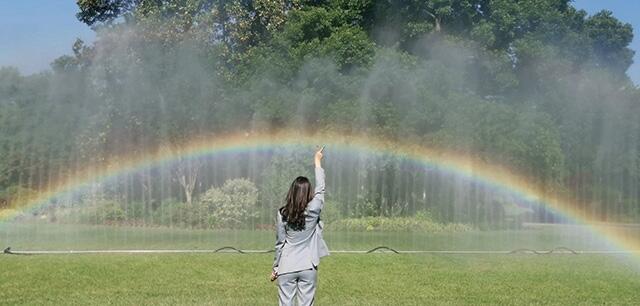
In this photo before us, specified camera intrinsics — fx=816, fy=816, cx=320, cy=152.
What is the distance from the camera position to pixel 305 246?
7707mm

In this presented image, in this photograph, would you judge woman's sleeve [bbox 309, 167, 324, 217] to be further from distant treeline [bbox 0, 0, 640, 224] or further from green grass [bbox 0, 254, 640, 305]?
distant treeline [bbox 0, 0, 640, 224]

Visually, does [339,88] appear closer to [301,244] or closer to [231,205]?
[231,205]

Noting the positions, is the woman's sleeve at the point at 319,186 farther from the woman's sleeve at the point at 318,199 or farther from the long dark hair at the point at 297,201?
the long dark hair at the point at 297,201

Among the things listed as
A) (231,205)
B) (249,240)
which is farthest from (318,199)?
(231,205)

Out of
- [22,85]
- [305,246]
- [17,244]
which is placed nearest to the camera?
[305,246]

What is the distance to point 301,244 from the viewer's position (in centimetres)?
771

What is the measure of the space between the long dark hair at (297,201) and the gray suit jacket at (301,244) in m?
0.07

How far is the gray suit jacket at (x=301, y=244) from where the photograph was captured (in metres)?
7.67

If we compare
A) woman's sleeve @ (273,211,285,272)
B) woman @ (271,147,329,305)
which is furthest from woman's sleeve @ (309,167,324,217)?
woman's sleeve @ (273,211,285,272)

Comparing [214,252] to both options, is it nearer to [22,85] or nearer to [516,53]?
[516,53]

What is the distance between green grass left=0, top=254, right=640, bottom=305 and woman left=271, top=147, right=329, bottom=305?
11.6 feet

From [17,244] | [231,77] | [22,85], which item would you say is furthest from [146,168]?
[17,244]

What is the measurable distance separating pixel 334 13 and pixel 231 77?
5064 millimetres

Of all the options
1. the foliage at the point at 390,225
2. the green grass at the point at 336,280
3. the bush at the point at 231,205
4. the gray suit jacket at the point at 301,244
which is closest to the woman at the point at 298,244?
the gray suit jacket at the point at 301,244
